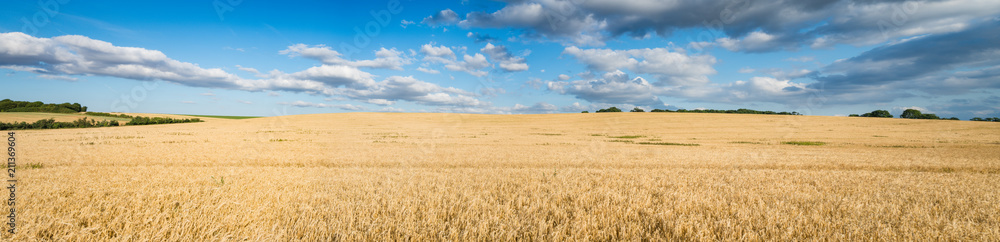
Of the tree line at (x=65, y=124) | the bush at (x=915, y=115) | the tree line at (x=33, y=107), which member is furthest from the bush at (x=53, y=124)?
the bush at (x=915, y=115)

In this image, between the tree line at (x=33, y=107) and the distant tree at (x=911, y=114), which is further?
the tree line at (x=33, y=107)

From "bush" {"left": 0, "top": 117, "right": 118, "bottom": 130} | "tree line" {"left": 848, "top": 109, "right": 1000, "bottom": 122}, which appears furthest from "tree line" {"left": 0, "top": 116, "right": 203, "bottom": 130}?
"tree line" {"left": 848, "top": 109, "right": 1000, "bottom": 122}

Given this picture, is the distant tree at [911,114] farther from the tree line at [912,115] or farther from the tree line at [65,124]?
the tree line at [65,124]

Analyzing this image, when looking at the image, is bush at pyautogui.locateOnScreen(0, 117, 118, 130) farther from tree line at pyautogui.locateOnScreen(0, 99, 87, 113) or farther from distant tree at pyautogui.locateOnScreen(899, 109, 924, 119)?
distant tree at pyautogui.locateOnScreen(899, 109, 924, 119)

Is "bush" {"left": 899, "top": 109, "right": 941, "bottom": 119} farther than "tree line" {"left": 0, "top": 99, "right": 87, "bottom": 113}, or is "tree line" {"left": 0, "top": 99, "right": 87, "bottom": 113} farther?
"tree line" {"left": 0, "top": 99, "right": 87, "bottom": 113}

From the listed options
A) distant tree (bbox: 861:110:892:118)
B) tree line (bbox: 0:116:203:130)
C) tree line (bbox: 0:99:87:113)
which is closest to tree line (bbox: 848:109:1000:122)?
distant tree (bbox: 861:110:892:118)

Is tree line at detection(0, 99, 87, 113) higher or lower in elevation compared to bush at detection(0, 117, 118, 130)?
higher

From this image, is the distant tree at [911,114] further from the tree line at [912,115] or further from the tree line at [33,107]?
the tree line at [33,107]

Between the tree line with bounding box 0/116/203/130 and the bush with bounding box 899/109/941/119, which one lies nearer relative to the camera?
the tree line with bounding box 0/116/203/130

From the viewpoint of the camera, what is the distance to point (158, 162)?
1445 cm

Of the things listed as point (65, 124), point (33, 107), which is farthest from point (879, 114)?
point (33, 107)

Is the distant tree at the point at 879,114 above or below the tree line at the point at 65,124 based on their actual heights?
above

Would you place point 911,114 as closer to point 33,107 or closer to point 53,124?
point 53,124

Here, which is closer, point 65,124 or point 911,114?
point 65,124
